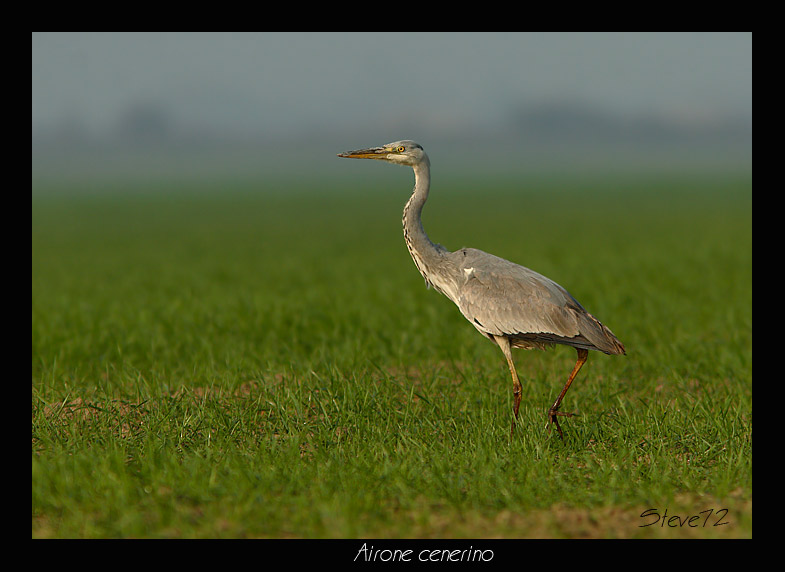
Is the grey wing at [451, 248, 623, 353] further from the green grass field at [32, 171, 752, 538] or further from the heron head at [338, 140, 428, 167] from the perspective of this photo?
the heron head at [338, 140, 428, 167]

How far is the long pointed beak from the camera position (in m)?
5.94

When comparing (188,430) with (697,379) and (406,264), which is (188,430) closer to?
(697,379)

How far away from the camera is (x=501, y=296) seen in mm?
5840

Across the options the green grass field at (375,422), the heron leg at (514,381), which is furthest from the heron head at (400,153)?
the green grass field at (375,422)

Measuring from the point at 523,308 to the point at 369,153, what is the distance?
1940mm

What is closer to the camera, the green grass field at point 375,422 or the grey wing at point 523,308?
the green grass field at point 375,422

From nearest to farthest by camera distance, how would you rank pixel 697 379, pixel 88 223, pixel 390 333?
pixel 697 379, pixel 390 333, pixel 88 223

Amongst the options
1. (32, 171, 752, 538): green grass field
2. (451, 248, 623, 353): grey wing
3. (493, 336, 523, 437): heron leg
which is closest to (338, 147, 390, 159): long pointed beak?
(451, 248, 623, 353): grey wing

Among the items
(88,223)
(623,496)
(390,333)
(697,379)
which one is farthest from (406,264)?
(88,223)

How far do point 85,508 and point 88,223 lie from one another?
5014 centimetres

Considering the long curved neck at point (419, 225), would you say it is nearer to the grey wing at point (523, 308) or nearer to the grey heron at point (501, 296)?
the grey heron at point (501, 296)

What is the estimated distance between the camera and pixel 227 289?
50.0ft

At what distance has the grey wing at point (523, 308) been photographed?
5699 mm

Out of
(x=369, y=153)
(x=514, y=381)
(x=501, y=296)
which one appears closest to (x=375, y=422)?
(x=514, y=381)
